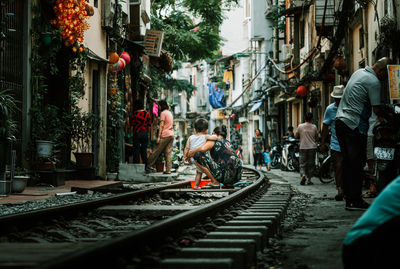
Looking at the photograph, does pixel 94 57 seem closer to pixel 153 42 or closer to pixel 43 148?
pixel 43 148

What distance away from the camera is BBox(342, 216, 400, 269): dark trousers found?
2.46 metres

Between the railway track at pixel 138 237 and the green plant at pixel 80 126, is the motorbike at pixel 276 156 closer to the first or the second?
the green plant at pixel 80 126

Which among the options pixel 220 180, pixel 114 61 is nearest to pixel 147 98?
pixel 114 61

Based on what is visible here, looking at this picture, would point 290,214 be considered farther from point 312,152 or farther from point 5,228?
point 312,152

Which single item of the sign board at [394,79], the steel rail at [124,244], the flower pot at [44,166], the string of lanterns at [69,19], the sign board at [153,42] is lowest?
the steel rail at [124,244]

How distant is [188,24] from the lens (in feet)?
92.2

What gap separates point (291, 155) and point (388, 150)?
1403cm

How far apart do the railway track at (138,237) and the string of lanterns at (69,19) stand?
17.3 feet

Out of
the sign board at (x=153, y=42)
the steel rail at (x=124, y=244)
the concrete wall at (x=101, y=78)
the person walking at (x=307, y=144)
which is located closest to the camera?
the steel rail at (x=124, y=244)

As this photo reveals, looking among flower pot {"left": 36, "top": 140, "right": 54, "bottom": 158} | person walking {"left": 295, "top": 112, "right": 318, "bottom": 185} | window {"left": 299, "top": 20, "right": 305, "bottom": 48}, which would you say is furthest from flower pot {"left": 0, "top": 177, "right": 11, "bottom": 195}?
window {"left": 299, "top": 20, "right": 305, "bottom": 48}

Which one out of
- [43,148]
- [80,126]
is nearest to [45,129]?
[43,148]

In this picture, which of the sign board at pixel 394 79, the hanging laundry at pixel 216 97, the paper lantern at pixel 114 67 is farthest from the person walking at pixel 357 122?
the hanging laundry at pixel 216 97

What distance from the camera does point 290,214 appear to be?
705cm

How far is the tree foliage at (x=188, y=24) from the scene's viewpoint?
27.4 metres
